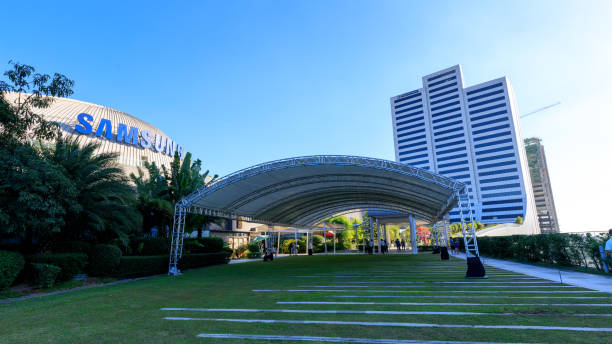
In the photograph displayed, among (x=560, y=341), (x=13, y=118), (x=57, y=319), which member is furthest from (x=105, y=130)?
(x=560, y=341)

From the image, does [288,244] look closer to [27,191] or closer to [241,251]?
[241,251]

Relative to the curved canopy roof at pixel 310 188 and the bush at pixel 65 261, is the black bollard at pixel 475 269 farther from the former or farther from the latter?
the bush at pixel 65 261

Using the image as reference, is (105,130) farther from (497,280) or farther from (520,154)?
(520,154)

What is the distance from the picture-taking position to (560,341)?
14.1 ft

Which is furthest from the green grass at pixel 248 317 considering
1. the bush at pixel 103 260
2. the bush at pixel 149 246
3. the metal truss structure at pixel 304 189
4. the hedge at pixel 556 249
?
the bush at pixel 149 246

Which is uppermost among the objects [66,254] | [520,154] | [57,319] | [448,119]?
[448,119]

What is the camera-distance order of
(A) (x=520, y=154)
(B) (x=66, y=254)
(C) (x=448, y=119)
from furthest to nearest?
(C) (x=448, y=119) < (A) (x=520, y=154) < (B) (x=66, y=254)

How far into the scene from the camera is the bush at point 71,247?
45.1 feet

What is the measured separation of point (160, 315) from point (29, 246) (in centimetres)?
1122

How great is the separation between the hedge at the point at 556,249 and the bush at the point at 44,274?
21.0 meters

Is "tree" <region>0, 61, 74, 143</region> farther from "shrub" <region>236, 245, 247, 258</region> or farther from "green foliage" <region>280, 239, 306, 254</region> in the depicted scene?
"green foliage" <region>280, 239, 306, 254</region>

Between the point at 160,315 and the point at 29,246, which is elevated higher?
the point at 29,246

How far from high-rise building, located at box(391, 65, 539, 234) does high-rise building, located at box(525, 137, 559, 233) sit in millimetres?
68114

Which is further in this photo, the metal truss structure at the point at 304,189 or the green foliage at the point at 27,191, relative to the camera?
the metal truss structure at the point at 304,189
